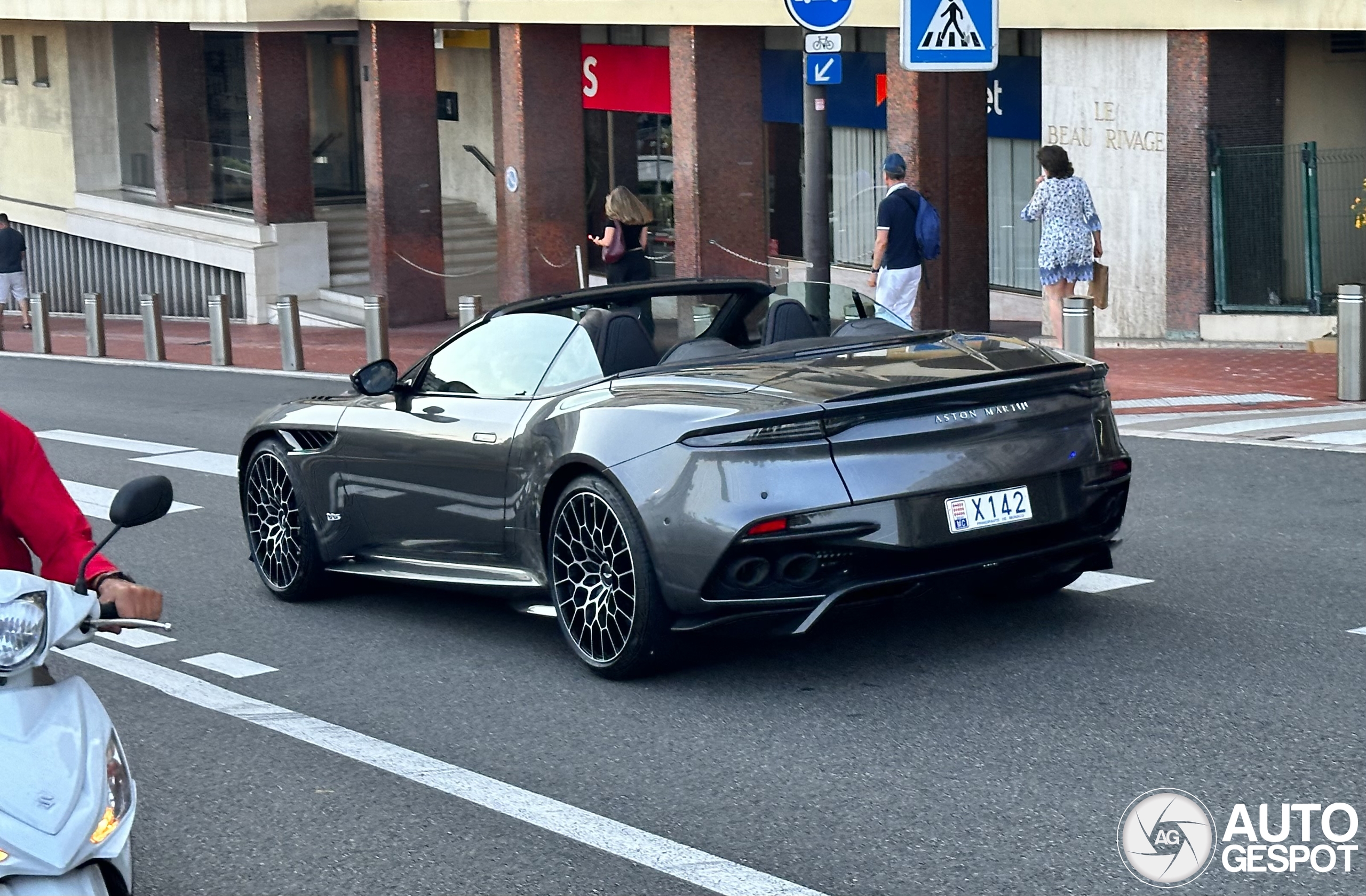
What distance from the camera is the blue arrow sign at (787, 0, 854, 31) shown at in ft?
46.5

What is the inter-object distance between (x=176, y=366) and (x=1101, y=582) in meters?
18.6

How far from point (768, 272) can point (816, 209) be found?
33.9 ft

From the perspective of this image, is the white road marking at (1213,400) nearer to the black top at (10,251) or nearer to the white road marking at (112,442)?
the white road marking at (112,442)

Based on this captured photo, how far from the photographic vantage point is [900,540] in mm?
6625

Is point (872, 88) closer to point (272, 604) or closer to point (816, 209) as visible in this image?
point (816, 209)

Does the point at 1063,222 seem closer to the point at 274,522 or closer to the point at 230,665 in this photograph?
the point at 274,522

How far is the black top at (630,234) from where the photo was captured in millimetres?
18109

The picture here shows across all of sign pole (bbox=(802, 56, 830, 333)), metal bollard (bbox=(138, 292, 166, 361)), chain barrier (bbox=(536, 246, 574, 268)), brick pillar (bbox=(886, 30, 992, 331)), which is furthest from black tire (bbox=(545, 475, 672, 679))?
chain barrier (bbox=(536, 246, 574, 268))

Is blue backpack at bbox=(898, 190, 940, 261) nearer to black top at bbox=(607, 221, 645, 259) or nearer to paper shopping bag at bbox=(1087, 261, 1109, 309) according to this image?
paper shopping bag at bbox=(1087, 261, 1109, 309)

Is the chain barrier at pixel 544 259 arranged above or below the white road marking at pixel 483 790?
above

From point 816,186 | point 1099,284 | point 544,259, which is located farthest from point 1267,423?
point 544,259

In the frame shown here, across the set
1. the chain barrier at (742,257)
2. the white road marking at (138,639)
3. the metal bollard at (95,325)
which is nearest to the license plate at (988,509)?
the white road marking at (138,639)

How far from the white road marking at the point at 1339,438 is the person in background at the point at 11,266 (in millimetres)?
26164

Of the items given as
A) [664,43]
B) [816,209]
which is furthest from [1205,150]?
[664,43]
